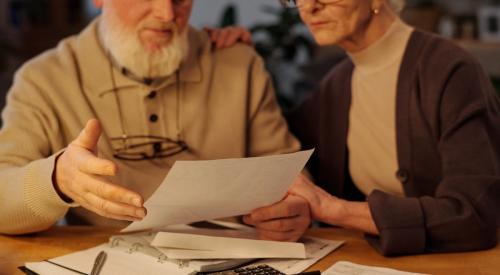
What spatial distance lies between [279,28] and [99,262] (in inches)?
112

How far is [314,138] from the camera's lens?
200 cm

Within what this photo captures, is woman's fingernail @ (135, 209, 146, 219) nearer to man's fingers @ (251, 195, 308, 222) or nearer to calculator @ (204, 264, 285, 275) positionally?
calculator @ (204, 264, 285, 275)

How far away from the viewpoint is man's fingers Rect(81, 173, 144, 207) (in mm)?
1169

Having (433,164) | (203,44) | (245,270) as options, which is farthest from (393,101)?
(245,270)

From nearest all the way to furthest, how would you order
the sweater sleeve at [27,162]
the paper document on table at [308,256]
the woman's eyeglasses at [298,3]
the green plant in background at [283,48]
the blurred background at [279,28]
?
the paper document on table at [308,256] < the sweater sleeve at [27,162] < the woman's eyeglasses at [298,3] < the blurred background at [279,28] < the green plant in background at [283,48]

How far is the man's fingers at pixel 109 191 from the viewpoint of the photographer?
46.0 inches

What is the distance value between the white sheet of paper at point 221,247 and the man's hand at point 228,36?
0.72 metres

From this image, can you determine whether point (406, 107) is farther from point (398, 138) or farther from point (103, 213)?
point (103, 213)

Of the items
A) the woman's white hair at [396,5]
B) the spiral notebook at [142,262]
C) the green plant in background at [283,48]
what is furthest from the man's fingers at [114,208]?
the green plant in background at [283,48]

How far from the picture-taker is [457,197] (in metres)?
1.45

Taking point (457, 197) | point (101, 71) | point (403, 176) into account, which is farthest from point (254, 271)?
point (101, 71)

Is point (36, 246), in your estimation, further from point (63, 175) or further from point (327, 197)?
point (327, 197)

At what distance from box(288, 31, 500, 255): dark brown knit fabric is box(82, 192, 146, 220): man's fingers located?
0.47 m

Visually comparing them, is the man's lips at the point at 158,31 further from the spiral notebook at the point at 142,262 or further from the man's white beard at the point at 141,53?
the spiral notebook at the point at 142,262
